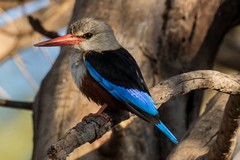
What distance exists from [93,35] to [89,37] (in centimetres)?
4

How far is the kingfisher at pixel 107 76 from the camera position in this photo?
3922 mm

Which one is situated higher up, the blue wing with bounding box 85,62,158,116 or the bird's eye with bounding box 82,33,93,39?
the bird's eye with bounding box 82,33,93,39

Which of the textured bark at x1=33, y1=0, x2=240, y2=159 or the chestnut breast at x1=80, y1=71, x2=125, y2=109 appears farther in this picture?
the textured bark at x1=33, y1=0, x2=240, y2=159

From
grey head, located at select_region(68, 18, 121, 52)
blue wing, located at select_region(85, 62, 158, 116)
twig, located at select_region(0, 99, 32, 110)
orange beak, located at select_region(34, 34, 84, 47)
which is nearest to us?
blue wing, located at select_region(85, 62, 158, 116)

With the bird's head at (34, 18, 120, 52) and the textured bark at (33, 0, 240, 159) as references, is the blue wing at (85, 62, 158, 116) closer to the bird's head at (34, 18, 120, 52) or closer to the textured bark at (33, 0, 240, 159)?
the bird's head at (34, 18, 120, 52)

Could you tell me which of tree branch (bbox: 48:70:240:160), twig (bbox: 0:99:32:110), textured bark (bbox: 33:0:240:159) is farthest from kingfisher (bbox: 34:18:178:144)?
twig (bbox: 0:99:32:110)

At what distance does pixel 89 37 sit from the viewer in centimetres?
445

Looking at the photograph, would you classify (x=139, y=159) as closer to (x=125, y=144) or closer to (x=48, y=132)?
(x=125, y=144)

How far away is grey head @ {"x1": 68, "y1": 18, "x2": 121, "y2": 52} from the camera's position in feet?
14.4

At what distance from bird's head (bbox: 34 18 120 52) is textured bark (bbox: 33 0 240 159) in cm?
47

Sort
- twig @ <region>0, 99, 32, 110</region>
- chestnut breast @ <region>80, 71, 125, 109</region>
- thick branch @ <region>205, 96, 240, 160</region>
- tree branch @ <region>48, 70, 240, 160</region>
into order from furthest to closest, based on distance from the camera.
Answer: twig @ <region>0, 99, 32, 110</region>
chestnut breast @ <region>80, 71, 125, 109</region>
thick branch @ <region>205, 96, 240, 160</region>
tree branch @ <region>48, 70, 240, 160</region>

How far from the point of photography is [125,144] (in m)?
4.63

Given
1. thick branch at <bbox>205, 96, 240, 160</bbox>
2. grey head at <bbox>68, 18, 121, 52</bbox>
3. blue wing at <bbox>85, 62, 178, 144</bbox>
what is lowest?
thick branch at <bbox>205, 96, 240, 160</bbox>

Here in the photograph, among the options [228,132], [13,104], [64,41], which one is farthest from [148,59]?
[228,132]
